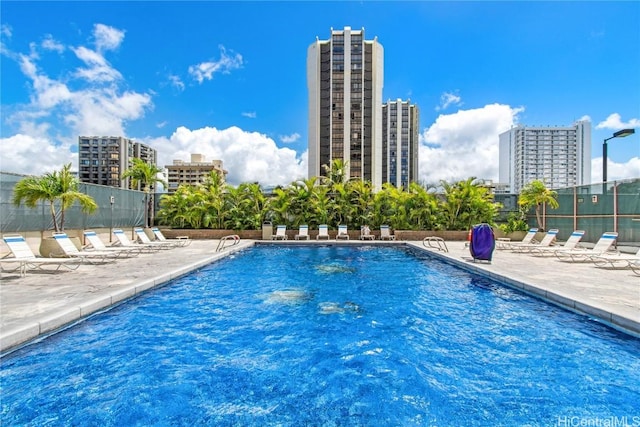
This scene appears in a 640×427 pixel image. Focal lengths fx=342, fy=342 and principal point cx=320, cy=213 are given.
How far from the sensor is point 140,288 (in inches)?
270

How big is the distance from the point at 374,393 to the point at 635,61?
18.0m

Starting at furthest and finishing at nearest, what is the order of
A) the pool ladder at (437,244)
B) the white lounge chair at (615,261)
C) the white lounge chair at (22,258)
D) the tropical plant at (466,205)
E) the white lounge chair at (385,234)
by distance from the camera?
the tropical plant at (466,205) → the white lounge chair at (385,234) → the pool ladder at (437,244) → the white lounge chair at (615,261) → the white lounge chair at (22,258)

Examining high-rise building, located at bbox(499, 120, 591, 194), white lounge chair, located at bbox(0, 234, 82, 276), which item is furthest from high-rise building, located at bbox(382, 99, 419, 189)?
white lounge chair, located at bbox(0, 234, 82, 276)

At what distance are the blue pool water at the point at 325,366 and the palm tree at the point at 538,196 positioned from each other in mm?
12026

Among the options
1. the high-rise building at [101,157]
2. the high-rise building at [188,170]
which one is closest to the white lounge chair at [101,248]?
the high-rise building at [188,170]

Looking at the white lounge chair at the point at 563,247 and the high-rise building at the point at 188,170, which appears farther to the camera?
the high-rise building at the point at 188,170

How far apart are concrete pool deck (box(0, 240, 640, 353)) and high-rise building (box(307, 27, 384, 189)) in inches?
2488

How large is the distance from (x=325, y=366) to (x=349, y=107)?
73297mm

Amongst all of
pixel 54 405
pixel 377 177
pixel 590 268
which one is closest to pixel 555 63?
pixel 590 268

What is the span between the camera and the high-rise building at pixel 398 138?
355ft

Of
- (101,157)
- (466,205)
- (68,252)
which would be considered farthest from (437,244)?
(101,157)

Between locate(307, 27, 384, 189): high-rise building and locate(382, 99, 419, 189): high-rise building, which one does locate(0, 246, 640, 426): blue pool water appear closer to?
locate(307, 27, 384, 189): high-rise building

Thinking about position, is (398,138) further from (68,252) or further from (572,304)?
(572,304)

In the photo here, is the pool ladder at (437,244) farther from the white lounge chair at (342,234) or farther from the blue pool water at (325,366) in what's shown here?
the blue pool water at (325,366)
